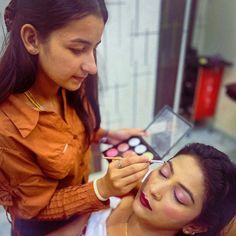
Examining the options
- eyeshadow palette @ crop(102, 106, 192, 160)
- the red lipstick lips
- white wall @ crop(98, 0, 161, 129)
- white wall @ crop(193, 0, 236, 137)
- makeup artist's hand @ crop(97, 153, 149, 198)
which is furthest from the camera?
white wall @ crop(193, 0, 236, 137)

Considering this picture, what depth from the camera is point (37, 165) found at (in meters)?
0.78

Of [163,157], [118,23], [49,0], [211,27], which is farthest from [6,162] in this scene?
[211,27]

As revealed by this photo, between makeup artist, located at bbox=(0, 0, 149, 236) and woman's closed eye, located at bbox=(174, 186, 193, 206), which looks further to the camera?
woman's closed eye, located at bbox=(174, 186, 193, 206)

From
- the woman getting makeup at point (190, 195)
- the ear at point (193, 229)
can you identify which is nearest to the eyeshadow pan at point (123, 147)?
the woman getting makeup at point (190, 195)

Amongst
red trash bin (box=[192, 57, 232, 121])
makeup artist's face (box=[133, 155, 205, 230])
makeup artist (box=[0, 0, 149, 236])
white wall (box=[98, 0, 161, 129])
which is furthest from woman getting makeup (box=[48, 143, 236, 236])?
red trash bin (box=[192, 57, 232, 121])

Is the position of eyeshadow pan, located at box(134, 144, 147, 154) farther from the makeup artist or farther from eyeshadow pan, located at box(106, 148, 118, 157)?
the makeup artist

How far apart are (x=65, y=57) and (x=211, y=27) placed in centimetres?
235

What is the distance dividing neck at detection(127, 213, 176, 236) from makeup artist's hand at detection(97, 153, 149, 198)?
0.21 m

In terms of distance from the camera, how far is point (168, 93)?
2.17 m

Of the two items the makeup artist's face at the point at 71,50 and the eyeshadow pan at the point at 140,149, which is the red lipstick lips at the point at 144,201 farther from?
the makeup artist's face at the point at 71,50

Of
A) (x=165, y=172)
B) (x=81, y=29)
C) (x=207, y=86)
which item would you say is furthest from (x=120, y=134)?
Result: (x=207, y=86)

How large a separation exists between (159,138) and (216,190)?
39 centimetres

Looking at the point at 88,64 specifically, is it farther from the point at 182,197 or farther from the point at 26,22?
the point at 182,197

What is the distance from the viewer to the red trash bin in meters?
2.58
